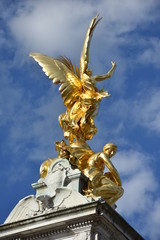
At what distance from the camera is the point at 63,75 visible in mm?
19125

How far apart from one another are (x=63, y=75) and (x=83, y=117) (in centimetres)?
156

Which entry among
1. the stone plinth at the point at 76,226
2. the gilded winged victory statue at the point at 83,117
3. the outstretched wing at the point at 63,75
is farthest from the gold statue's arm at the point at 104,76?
the stone plinth at the point at 76,226

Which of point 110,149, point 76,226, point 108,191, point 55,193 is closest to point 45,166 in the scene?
point 55,193

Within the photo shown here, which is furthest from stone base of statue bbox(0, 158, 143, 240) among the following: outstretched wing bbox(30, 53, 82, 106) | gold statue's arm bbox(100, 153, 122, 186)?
outstretched wing bbox(30, 53, 82, 106)

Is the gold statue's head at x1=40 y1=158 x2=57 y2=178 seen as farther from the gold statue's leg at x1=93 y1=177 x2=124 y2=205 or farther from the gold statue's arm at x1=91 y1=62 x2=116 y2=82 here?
the gold statue's arm at x1=91 y1=62 x2=116 y2=82

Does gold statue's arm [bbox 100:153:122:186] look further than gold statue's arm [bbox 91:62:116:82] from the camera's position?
No

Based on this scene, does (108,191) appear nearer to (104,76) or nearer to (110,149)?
(110,149)

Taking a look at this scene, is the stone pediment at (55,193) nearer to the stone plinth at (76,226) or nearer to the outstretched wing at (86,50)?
the stone plinth at (76,226)

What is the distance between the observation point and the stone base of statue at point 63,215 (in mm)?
15266

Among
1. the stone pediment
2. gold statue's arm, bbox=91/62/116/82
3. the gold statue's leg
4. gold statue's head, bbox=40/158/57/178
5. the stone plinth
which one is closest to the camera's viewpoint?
the stone plinth

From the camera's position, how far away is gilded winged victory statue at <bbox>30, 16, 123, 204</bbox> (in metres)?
16.8

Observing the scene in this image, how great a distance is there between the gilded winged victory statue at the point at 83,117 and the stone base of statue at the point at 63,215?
16.9 inches

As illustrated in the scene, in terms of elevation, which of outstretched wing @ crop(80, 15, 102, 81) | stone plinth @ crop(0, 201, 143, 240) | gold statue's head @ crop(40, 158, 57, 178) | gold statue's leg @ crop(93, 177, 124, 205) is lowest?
stone plinth @ crop(0, 201, 143, 240)

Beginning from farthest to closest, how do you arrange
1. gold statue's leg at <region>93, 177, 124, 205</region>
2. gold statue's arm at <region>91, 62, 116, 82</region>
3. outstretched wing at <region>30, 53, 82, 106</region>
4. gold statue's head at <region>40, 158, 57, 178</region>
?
gold statue's arm at <region>91, 62, 116, 82</region> → outstretched wing at <region>30, 53, 82, 106</region> → gold statue's head at <region>40, 158, 57, 178</region> → gold statue's leg at <region>93, 177, 124, 205</region>
